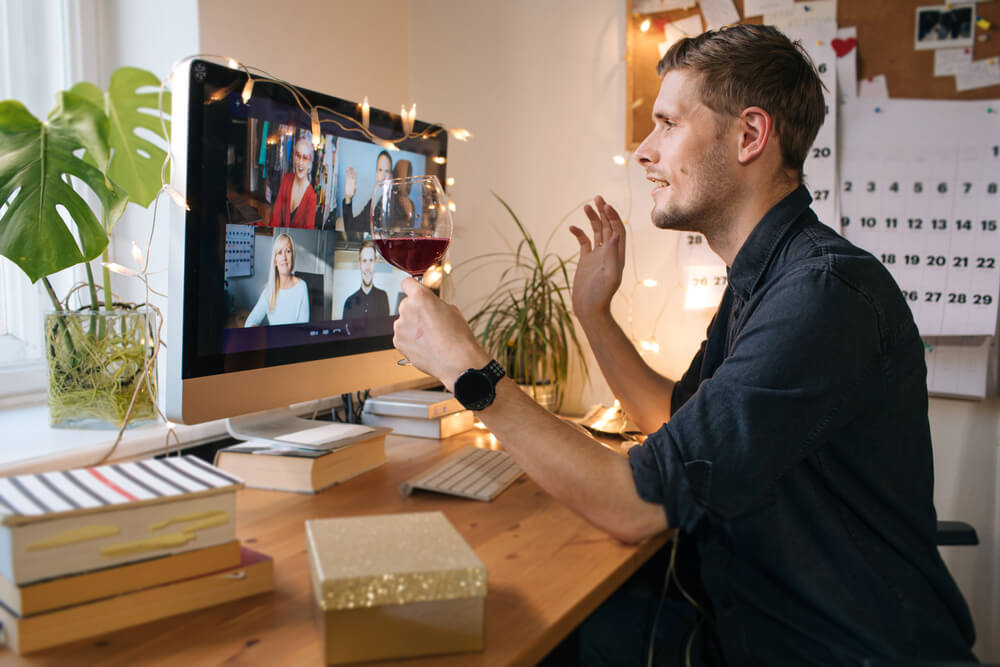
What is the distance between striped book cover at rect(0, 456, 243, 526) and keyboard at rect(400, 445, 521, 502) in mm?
401

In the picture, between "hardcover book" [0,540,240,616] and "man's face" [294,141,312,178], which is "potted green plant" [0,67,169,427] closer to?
"man's face" [294,141,312,178]

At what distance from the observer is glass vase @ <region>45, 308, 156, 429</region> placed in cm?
133

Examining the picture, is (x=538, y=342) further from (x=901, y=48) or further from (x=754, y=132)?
(x=901, y=48)

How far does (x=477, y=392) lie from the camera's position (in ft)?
3.34

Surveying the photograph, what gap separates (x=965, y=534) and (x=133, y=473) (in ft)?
4.07

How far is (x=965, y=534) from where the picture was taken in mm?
1241

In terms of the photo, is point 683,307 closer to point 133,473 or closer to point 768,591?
point 768,591

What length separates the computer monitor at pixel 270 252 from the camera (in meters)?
1.08

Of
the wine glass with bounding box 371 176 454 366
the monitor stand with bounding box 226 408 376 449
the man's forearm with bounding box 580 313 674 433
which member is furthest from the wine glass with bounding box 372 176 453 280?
the man's forearm with bounding box 580 313 674 433

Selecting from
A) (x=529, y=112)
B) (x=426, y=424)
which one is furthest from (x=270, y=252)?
(x=529, y=112)

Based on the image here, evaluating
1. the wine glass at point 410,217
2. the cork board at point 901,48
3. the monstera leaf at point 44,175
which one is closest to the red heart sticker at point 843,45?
the cork board at point 901,48

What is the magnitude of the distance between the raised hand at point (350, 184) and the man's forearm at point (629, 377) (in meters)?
0.55

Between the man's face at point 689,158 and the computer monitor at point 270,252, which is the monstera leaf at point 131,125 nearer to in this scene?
the computer monitor at point 270,252

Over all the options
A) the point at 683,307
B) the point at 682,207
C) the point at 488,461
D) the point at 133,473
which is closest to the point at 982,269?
the point at 683,307
